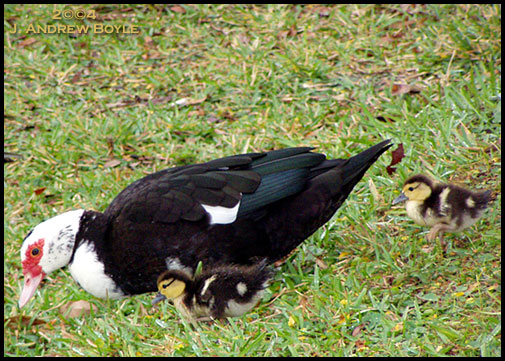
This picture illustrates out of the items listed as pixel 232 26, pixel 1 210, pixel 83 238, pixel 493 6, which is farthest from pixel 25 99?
pixel 493 6

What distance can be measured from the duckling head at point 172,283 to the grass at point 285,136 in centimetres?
17

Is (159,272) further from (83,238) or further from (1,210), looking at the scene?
(1,210)

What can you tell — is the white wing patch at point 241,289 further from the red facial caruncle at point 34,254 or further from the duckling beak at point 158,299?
the red facial caruncle at point 34,254

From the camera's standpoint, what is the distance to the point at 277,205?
3.60 m

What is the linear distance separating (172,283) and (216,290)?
0.22m

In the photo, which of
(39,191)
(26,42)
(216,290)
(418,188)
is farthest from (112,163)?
(418,188)

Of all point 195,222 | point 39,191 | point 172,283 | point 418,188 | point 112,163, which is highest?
point 418,188

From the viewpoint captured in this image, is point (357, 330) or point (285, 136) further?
point (285, 136)

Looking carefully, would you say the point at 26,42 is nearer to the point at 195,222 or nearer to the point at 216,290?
the point at 195,222

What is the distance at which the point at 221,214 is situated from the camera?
135 inches

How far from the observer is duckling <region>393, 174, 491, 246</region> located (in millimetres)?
3352

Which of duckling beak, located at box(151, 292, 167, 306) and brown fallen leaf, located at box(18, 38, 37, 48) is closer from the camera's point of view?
duckling beak, located at box(151, 292, 167, 306)

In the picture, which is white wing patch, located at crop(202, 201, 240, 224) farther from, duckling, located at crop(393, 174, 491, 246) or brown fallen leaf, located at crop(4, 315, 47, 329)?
brown fallen leaf, located at crop(4, 315, 47, 329)

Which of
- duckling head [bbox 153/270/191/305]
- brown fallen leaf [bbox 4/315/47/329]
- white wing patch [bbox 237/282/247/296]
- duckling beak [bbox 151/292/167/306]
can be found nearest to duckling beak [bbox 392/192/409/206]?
white wing patch [bbox 237/282/247/296]
